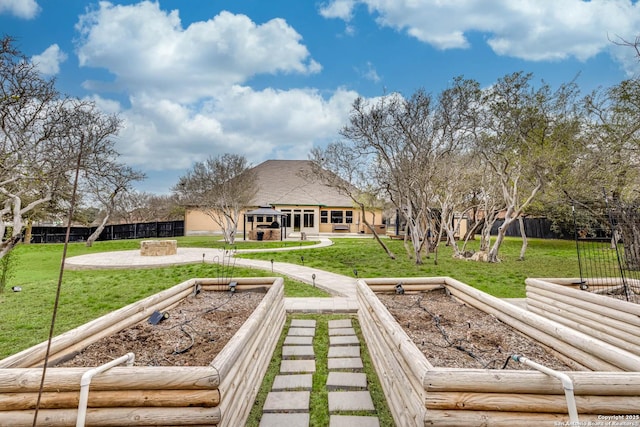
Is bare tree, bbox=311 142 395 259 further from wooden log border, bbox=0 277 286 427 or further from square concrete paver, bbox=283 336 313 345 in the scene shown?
wooden log border, bbox=0 277 286 427

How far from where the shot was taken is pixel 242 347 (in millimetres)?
2494

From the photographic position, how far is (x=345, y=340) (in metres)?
4.26

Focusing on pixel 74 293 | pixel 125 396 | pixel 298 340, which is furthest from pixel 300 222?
pixel 125 396

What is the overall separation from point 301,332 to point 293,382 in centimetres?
143

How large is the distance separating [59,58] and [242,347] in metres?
8.47

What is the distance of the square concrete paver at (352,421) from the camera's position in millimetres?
2506

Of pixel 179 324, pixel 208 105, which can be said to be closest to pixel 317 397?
pixel 179 324

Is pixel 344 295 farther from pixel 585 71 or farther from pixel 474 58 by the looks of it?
pixel 474 58

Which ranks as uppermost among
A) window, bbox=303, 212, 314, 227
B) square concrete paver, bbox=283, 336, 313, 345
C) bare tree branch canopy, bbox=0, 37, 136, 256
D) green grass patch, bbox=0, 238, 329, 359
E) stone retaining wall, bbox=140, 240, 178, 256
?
bare tree branch canopy, bbox=0, 37, 136, 256

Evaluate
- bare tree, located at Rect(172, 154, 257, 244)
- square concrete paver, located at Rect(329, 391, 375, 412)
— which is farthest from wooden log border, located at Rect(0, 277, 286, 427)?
bare tree, located at Rect(172, 154, 257, 244)

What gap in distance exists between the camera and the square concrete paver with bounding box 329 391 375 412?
2742 millimetres

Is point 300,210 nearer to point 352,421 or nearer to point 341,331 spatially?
point 341,331

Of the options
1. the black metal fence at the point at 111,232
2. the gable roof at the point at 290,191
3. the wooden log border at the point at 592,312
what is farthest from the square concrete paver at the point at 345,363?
the gable roof at the point at 290,191

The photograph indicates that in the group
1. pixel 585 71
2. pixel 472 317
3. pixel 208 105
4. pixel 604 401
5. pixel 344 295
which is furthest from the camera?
pixel 208 105
